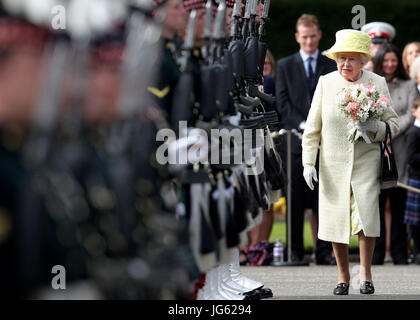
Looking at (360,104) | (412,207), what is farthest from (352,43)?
(412,207)

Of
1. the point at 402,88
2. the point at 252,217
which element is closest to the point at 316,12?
the point at 402,88

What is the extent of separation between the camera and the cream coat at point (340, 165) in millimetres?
7401

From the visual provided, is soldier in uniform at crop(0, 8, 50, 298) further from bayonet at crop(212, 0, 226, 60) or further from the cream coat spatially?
the cream coat

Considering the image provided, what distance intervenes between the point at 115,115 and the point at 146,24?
55 centimetres

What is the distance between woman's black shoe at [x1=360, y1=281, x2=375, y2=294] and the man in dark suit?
2286 mm

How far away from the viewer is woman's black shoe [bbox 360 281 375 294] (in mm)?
7473

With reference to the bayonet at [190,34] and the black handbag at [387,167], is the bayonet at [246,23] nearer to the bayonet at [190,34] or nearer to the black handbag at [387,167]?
the black handbag at [387,167]

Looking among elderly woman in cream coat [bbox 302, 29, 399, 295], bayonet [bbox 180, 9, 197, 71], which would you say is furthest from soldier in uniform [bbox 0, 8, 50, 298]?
elderly woman in cream coat [bbox 302, 29, 399, 295]

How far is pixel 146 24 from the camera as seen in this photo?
4.23 m

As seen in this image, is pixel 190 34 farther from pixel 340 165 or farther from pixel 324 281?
pixel 324 281

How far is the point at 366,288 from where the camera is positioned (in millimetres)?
7484

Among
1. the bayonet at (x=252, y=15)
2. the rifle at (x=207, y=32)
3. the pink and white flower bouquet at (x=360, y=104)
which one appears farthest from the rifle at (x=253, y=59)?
the rifle at (x=207, y=32)

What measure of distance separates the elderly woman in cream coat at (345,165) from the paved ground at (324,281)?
0.24 metres

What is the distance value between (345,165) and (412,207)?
2824 millimetres
